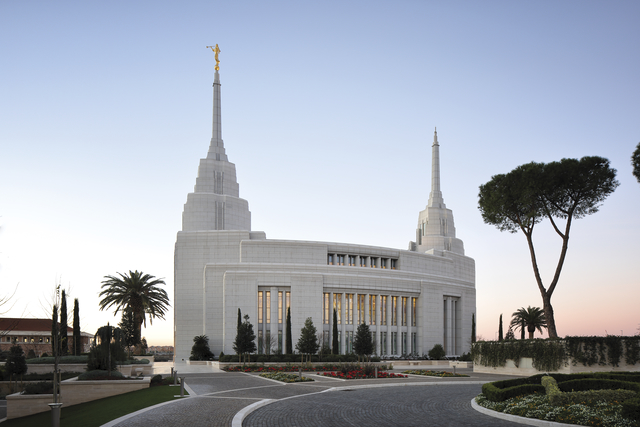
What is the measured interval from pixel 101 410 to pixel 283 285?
42.1 m

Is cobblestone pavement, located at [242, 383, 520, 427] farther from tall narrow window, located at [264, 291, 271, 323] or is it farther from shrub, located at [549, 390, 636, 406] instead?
tall narrow window, located at [264, 291, 271, 323]

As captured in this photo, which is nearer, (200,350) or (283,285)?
(200,350)

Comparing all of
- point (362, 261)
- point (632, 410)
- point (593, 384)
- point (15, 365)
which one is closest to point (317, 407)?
point (632, 410)

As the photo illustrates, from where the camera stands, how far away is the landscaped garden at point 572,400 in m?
15.0

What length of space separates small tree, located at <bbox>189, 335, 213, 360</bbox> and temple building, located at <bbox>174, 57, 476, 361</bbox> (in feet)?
7.19

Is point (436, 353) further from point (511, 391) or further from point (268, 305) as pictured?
point (511, 391)

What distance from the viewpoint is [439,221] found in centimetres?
8869

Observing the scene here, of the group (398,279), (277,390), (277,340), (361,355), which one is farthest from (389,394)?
(398,279)

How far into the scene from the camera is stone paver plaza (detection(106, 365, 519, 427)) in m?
16.7

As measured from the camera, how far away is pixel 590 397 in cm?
1722

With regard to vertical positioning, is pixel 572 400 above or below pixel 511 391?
above

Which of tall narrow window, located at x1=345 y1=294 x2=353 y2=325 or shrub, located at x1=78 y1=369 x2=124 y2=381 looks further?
tall narrow window, located at x1=345 y1=294 x2=353 y2=325

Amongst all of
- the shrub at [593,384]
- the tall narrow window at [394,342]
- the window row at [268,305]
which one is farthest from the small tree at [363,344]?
the shrub at [593,384]

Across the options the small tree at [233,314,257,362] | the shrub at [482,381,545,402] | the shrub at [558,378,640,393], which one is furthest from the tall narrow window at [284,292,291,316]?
the shrub at [558,378,640,393]
